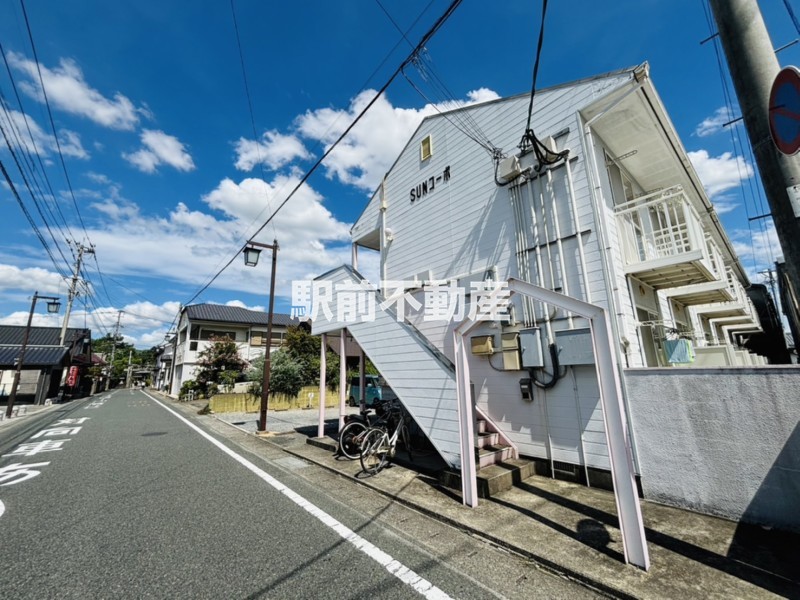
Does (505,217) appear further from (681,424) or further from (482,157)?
(681,424)

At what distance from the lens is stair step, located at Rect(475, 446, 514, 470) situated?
204 inches

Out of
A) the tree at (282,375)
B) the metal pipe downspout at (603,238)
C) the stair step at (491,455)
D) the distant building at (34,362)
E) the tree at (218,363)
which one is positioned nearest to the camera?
the metal pipe downspout at (603,238)

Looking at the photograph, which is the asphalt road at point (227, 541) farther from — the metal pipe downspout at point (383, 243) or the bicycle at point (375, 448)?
the metal pipe downspout at point (383, 243)

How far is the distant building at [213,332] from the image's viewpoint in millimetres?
26266

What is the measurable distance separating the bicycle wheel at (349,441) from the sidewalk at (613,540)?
62.2 inches

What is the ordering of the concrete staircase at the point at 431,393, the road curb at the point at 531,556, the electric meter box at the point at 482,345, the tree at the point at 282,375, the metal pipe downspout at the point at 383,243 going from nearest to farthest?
the road curb at the point at 531,556 → the concrete staircase at the point at 431,393 → the electric meter box at the point at 482,345 → the metal pipe downspout at the point at 383,243 → the tree at the point at 282,375

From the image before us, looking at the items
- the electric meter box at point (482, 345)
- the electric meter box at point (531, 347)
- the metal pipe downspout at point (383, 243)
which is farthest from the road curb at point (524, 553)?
the metal pipe downspout at point (383, 243)

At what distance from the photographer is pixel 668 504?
Answer: 4199mm

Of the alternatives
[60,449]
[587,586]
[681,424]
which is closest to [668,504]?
[681,424]

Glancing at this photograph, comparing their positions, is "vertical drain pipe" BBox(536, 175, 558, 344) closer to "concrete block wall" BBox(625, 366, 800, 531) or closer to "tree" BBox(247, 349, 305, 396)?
"concrete block wall" BBox(625, 366, 800, 531)

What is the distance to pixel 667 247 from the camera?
5.82m

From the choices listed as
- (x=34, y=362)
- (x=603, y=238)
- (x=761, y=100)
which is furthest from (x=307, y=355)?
(x=761, y=100)

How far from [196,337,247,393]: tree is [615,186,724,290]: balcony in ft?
70.3

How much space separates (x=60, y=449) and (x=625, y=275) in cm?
1259
